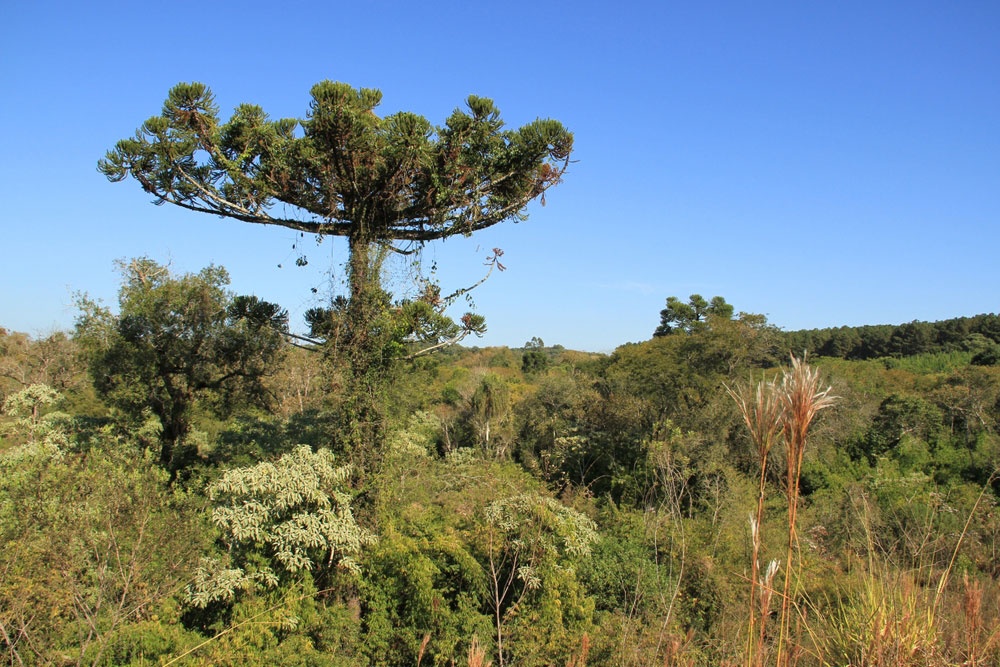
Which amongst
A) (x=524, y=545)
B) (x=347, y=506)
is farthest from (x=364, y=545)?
(x=524, y=545)

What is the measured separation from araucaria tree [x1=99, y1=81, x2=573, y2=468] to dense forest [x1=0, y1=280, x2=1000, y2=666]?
0.68 m

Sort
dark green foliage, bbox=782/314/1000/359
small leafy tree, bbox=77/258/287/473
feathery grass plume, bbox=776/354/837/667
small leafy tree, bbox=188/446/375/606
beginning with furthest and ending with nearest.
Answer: dark green foliage, bbox=782/314/1000/359 < small leafy tree, bbox=77/258/287/473 < small leafy tree, bbox=188/446/375/606 < feathery grass plume, bbox=776/354/837/667

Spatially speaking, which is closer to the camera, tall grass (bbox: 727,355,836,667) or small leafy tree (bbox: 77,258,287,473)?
tall grass (bbox: 727,355,836,667)

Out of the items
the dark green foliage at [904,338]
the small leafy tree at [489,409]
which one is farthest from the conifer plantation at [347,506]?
the dark green foliage at [904,338]

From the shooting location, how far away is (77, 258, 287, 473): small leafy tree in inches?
438

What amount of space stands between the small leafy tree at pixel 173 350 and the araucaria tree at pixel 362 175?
3739 millimetres

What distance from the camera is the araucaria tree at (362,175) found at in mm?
7051

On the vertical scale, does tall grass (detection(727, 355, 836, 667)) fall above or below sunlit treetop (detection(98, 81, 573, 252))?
below

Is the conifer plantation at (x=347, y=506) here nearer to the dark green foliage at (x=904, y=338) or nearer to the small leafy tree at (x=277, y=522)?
the small leafy tree at (x=277, y=522)

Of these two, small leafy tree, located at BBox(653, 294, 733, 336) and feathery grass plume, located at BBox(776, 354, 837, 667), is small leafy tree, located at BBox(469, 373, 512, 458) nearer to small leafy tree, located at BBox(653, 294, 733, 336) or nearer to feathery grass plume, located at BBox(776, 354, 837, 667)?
small leafy tree, located at BBox(653, 294, 733, 336)

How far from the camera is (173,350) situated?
37.3 ft

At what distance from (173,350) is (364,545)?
20.1ft

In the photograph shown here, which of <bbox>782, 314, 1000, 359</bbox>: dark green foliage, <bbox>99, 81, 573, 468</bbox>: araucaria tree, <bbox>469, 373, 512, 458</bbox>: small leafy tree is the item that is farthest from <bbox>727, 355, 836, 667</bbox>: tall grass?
<bbox>782, 314, 1000, 359</bbox>: dark green foliage

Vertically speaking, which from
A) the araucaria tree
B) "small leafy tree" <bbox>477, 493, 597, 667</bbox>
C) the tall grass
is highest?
the araucaria tree
